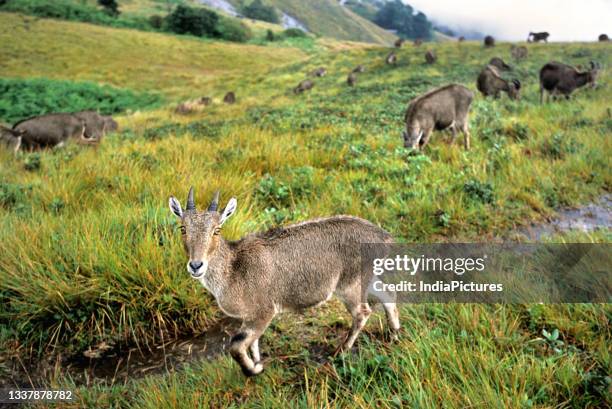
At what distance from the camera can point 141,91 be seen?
1625 inches

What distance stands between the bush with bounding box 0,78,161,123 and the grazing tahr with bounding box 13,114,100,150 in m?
19.4

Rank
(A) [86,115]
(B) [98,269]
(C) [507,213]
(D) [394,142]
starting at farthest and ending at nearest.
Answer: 1. (A) [86,115]
2. (D) [394,142]
3. (C) [507,213]
4. (B) [98,269]

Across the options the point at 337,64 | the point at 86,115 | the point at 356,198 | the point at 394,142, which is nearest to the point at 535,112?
the point at 394,142

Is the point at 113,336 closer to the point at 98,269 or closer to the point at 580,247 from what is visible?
the point at 98,269

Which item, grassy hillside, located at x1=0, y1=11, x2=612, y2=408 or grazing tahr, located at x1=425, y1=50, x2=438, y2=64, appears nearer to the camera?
grassy hillside, located at x1=0, y1=11, x2=612, y2=408

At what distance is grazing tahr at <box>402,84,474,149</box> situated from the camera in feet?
29.8

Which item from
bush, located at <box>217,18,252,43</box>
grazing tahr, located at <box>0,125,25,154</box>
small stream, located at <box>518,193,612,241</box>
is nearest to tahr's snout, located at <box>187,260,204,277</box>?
small stream, located at <box>518,193,612,241</box>

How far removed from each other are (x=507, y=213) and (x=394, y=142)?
13.7ft

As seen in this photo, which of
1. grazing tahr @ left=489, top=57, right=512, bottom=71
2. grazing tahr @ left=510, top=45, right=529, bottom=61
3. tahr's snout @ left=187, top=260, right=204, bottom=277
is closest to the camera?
tahr's snout @ left=187, top=260, right=204, bottom=277

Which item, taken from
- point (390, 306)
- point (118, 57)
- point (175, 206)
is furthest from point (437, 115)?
point (118, 57)

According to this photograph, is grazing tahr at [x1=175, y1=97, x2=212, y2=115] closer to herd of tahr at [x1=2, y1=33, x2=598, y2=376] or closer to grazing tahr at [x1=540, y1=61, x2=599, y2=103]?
grazing tahr at [x1=540, y1=61, x2=599, y2=103]

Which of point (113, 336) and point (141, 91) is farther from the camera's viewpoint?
point (141, 91)

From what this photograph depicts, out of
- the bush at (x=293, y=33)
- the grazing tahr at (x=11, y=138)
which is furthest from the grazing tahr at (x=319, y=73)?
the bush at (x=293, y=33)

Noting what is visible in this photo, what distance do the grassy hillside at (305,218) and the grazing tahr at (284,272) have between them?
0.37 m
